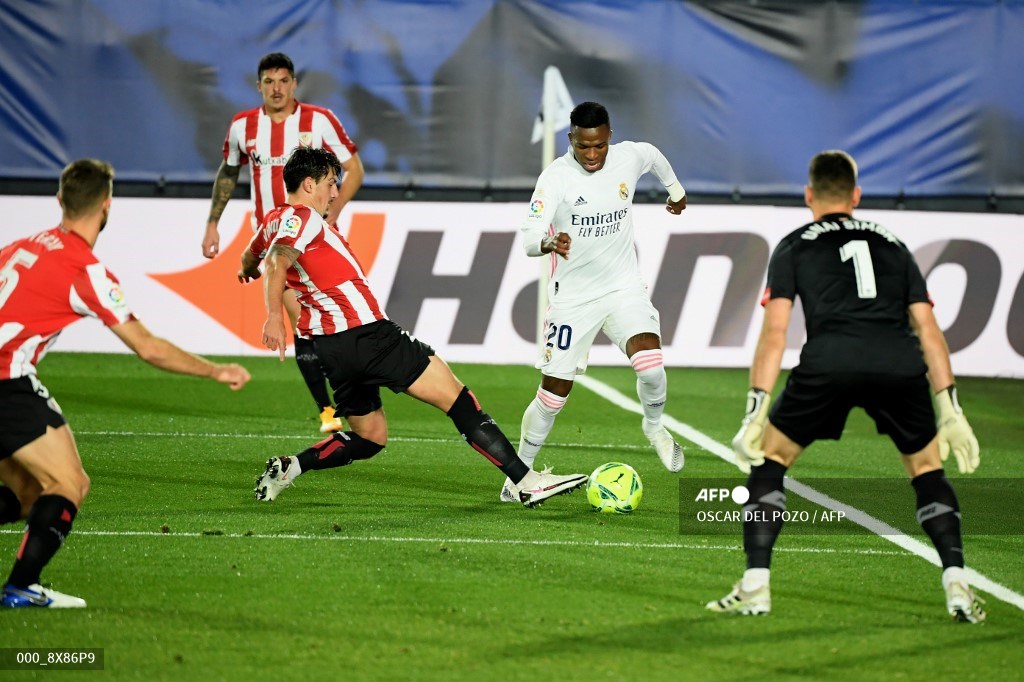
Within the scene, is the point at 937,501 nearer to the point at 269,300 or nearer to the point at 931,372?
the point at 931,372

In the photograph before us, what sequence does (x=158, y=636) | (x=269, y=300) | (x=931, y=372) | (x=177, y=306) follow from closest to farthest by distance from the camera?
(x=158, y=636) → (x=931, y=372) → (x=269, y=300) → (x=177, y=306)

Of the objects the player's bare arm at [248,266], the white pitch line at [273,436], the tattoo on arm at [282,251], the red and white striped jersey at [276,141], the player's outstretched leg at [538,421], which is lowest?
the white pitch line at [273,436]

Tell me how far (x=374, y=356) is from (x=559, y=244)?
1090 millimetres

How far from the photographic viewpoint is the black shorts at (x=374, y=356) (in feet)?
22.7

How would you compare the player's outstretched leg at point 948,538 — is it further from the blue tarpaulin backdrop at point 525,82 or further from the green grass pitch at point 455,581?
the blue tarpaulin backdrop at point 525,82

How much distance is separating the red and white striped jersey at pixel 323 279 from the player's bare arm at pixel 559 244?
0.91 meters

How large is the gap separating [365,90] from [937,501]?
11.7 meters

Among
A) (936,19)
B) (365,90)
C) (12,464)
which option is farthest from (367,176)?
(12,464)

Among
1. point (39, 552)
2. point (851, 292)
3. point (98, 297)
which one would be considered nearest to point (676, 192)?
point (851, 292)

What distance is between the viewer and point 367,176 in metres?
16.0

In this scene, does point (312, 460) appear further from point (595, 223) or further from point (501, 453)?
point (595, 223)

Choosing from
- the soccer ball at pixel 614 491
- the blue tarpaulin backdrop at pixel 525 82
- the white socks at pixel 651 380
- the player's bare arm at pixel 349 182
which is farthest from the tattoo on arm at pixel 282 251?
the blue tarpaulin backdrop at pixel 525 82

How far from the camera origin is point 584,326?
776cm

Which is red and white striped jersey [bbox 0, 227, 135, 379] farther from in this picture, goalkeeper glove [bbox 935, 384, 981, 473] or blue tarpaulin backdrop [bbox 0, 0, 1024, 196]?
blue tarpaulin backdrop [bbox 0, 0, 1024, 196]
